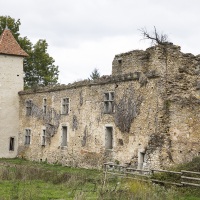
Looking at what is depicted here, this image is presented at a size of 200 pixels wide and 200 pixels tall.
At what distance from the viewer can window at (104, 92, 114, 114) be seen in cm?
2230

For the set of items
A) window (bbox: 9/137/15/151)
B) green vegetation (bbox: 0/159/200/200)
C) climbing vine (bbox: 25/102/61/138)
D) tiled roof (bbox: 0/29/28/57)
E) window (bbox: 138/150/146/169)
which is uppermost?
tiled roof (bbox: 0/29/28/57)

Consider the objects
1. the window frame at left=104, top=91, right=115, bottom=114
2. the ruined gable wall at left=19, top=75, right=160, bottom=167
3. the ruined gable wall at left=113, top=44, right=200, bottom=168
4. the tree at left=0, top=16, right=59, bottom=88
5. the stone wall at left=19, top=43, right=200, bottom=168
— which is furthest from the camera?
the tree at left=0, top=16, right=59, bottom=88

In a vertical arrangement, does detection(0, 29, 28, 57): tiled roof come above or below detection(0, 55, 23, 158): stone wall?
above

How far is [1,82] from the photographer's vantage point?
30.5 meters

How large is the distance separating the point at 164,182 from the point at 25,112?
58.8 feet

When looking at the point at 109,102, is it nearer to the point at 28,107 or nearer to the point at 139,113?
the point at 139,113

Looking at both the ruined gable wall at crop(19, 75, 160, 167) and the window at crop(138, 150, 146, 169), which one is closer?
the window at crop(138, 150, 146, 169)

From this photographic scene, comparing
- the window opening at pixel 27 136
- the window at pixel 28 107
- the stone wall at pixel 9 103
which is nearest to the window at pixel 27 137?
the window opening at pixel 27 136

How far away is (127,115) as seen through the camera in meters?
21.1

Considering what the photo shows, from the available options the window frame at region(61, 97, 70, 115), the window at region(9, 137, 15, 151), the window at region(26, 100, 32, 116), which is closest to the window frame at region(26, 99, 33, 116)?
the window at region(26, 100, 32, 116)

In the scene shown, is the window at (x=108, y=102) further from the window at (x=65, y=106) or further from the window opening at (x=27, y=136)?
the window opening at (x=27, y=136)

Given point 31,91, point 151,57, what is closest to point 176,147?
point 151,57

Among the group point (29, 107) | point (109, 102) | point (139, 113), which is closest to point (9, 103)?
point (29, 107)

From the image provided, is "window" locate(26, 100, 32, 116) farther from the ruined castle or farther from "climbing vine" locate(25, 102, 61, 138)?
"climbing vine" locate(25, 102, 61, 138)
